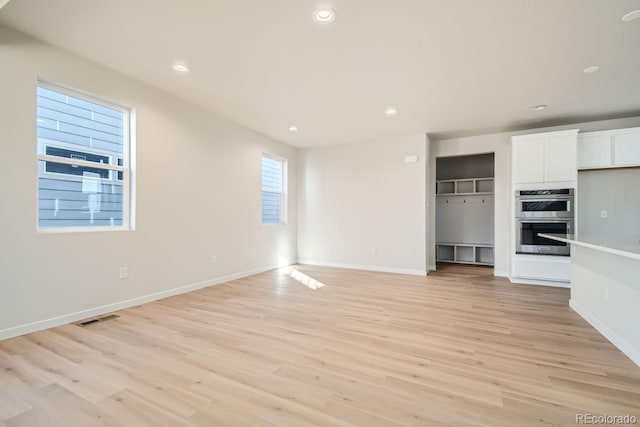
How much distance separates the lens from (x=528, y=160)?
4.69 meters

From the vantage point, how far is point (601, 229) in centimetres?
467

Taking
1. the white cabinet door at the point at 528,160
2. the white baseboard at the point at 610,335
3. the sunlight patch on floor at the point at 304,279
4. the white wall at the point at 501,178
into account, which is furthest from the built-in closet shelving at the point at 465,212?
the sunlight patch on floor at the point at 304,279

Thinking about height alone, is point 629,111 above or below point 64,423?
above

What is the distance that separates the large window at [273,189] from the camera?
5.89m

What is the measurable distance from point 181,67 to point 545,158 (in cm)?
540

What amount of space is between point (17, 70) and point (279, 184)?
4304 mm

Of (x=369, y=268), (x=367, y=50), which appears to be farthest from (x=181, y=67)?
(x=369, y=268)

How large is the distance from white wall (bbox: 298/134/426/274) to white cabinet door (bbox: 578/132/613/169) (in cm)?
238

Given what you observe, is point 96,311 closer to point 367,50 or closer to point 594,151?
point 367,50

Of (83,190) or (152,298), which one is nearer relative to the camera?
(83,190)

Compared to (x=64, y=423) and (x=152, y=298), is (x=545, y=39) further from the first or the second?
(x=152, y=298)

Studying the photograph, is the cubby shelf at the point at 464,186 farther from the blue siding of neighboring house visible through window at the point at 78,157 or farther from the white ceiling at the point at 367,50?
the blue siding of neighboring house visible through window at the point at 78,157

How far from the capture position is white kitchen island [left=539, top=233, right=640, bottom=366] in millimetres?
2203

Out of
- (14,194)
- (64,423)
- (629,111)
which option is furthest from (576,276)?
(14,194)
